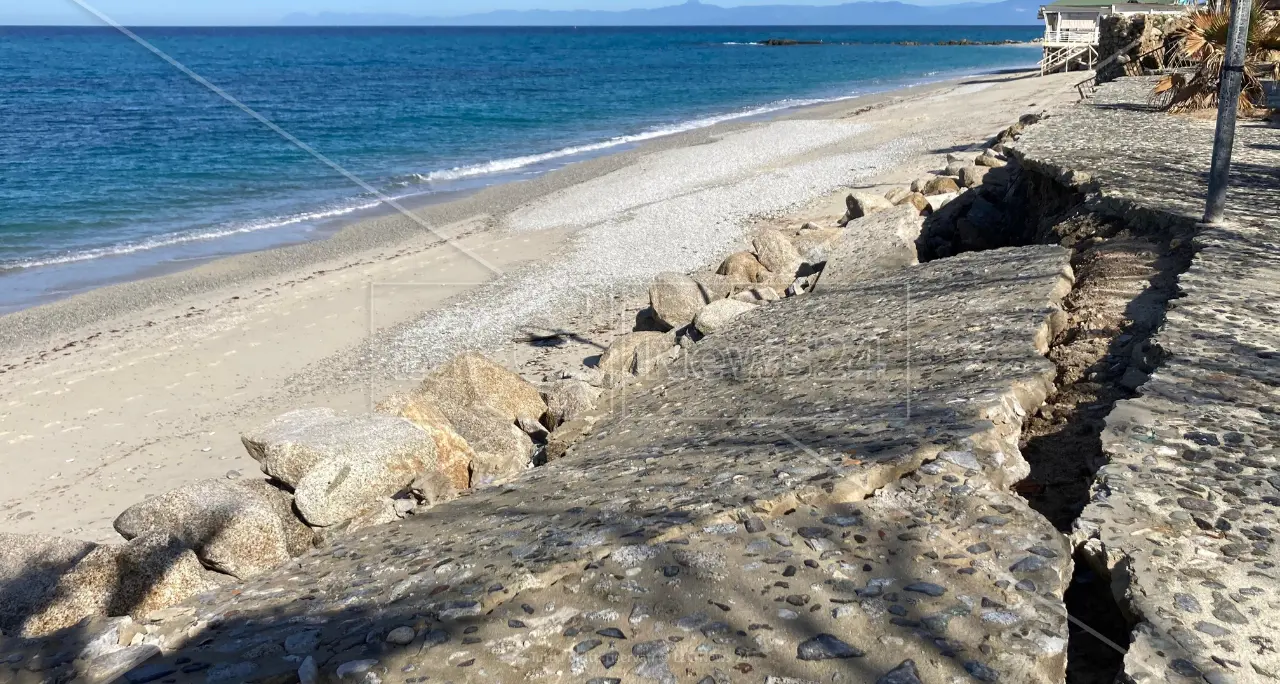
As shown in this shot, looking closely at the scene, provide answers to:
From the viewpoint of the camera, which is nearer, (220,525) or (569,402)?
(220,525)

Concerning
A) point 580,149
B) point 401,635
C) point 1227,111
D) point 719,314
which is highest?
point 1227,111

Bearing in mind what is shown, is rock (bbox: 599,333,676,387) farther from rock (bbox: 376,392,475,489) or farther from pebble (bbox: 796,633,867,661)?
pebble (bbox: 796,633,867,661)

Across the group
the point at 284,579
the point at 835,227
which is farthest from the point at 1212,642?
the point at 835,227

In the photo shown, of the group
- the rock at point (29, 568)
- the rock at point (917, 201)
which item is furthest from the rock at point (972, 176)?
the rock at point (29, 568)

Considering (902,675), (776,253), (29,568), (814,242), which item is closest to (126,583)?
(29,568)

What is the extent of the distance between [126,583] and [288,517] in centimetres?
109

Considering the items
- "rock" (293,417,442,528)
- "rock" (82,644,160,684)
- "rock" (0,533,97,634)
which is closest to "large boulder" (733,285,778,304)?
"rock" (293,417,442,528)

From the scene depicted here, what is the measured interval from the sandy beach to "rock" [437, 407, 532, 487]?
1.95 metres

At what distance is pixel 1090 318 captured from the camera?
17.5 ft

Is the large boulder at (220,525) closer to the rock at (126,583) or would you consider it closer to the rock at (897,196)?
the rock at (126,583)

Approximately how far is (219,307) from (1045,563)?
11794 millimetres

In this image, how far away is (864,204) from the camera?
12.7 metres

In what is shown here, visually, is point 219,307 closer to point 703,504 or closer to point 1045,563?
point 703,504

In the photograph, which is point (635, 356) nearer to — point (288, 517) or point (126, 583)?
point (288, 517)
